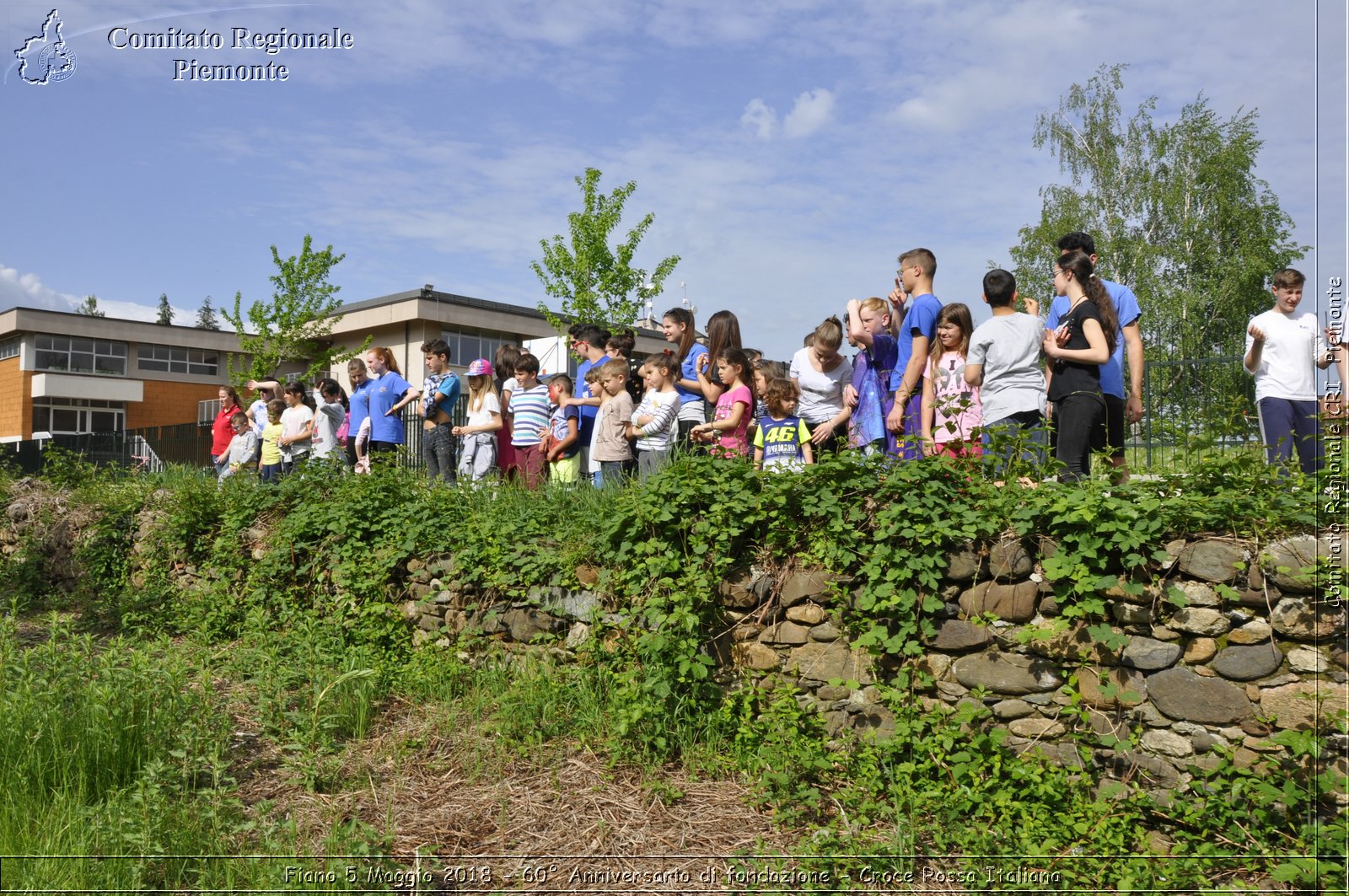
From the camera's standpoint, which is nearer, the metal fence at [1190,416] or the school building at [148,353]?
the metal fence at [1190,416]

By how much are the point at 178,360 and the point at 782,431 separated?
41.6 m

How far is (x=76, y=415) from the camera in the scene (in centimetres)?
3806

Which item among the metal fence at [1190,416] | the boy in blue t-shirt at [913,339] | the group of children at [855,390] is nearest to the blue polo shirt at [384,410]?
the group of children at [855,390]

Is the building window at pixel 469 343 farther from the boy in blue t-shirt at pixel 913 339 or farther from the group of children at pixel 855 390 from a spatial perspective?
the boy in blue t-shirt at pixel 913 339

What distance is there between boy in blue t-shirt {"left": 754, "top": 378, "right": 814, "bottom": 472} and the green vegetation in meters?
1.03

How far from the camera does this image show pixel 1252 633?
4020mm

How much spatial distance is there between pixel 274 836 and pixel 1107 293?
17.7 feet

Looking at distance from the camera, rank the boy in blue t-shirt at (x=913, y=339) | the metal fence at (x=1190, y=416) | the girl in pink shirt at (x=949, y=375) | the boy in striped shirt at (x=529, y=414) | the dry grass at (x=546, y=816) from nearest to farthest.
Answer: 1. the dry grass at (x=546, y=816)
2. the metal fence at (x=1190, y=416)
3. the girl in pink shirt at (x=949, y=375)
4. the boy in blue t-shirt at (x=913, y=339)
5. the boy in striped shirt at (x=529, y=414)

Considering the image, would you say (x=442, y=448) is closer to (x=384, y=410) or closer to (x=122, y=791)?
(x=384, y=410)

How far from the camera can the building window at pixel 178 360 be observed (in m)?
39.7

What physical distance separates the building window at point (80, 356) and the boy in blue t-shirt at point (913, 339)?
40352 mm

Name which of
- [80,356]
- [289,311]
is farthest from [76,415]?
[289,311]

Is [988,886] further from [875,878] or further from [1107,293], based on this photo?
[1107,293]

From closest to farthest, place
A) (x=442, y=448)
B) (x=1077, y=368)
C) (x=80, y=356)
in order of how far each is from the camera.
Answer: (x=1077, y=368)
(x=442, y=448)
(x=80, y=356)
